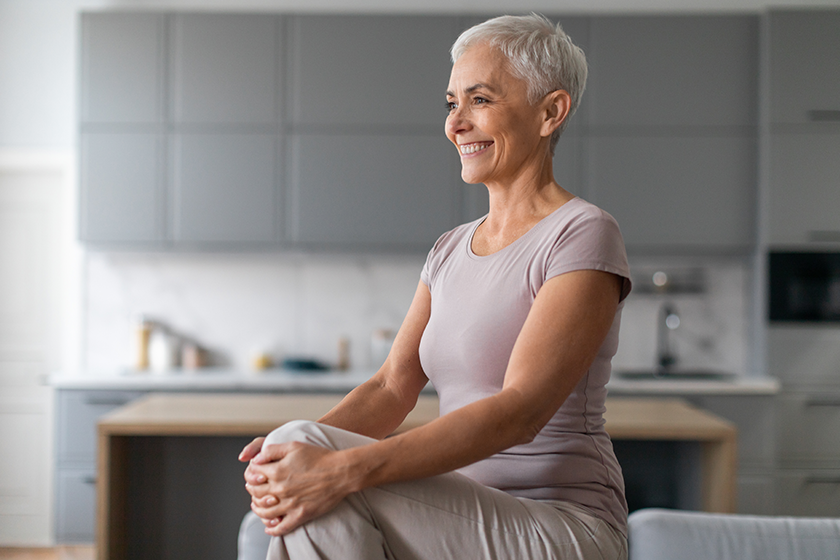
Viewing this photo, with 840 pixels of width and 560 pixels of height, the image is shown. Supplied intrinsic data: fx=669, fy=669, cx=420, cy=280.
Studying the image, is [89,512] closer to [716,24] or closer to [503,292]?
[503,292]

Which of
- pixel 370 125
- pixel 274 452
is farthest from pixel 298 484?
pixel 370 125

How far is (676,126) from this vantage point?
3520 mm

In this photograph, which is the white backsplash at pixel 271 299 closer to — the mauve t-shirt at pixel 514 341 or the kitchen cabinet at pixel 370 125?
the kitchen cabinet at pixel 370 125

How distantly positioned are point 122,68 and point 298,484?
3323 millimetres

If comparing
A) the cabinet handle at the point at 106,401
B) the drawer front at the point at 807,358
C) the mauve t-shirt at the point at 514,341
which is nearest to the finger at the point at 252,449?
the mauve t-shirt at the point at 514,341

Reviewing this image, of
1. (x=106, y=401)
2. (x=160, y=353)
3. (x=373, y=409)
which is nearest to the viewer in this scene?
(x=373, y=409)

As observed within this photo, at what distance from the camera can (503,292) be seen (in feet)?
3.45

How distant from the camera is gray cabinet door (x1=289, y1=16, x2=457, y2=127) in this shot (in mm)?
3533

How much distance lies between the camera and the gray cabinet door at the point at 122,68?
139 inches

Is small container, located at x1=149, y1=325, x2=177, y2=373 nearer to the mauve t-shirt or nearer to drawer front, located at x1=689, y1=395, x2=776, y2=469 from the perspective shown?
drawer front, located at x1=689, y1=395, x2=776, y2=469

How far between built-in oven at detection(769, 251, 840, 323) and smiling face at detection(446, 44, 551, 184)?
109 inches

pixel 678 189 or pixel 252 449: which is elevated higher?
pixel 678 189

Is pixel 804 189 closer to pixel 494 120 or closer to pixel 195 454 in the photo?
pixel 494 120

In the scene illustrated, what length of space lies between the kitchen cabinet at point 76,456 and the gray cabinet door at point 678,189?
8.97 ft
